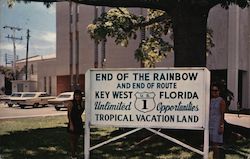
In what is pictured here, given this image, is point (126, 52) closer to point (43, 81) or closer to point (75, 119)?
point (43, 81)

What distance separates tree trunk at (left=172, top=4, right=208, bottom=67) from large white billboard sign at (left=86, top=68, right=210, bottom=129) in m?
5.33

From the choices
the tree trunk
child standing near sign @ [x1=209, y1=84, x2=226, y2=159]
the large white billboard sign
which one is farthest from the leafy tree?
the large white billboard sign

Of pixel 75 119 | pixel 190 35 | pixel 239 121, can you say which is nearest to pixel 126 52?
pixel 239 121

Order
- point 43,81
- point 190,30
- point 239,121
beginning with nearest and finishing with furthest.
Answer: point 190,30
point 239,121
point 43,81

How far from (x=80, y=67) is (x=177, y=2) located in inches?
1478

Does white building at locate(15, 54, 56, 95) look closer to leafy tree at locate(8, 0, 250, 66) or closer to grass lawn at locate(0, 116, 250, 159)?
grass lawn at locate(0, 116, 250, 159)

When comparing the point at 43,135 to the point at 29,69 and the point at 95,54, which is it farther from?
the point at 29,69

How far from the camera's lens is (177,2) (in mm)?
12969

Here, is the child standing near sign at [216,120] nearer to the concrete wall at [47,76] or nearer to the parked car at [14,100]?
the parked car at [14,100]

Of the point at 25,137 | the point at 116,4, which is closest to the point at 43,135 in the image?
the point at 25,137

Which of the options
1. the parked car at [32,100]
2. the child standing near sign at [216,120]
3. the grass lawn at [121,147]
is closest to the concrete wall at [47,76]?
the parked car at [32,100]

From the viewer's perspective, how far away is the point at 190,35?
12.8 m

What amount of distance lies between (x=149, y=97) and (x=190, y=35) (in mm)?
5576

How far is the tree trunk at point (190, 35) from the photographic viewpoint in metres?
12.8
